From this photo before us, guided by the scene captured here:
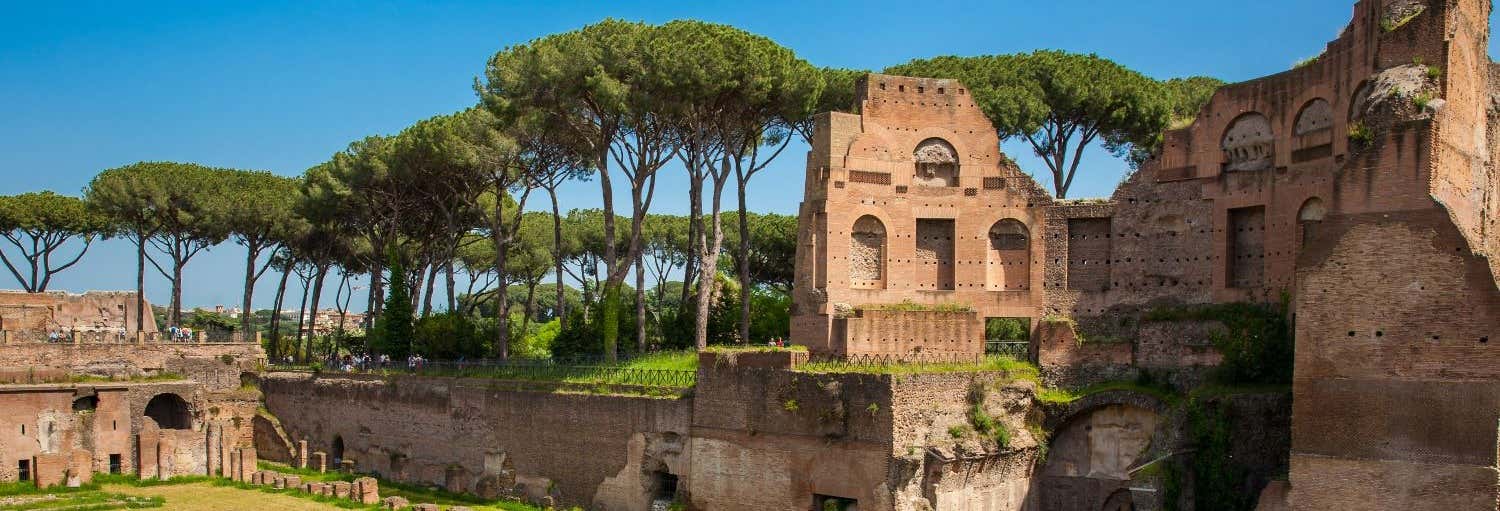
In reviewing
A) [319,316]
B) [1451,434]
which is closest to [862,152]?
[1451,434]

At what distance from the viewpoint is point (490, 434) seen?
93.6 feet

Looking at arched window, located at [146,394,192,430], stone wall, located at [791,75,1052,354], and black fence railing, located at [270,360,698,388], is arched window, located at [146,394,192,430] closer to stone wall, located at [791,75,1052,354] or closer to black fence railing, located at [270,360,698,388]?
black fence railing, located at [270,360,698,388]

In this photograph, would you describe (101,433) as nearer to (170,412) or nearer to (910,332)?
(170,412)

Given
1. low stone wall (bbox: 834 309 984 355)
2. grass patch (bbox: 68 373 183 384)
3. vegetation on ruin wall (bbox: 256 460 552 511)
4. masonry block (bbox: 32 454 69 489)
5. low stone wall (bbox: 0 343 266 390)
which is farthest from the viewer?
low stone wall (bbox: 0 343 266 390)

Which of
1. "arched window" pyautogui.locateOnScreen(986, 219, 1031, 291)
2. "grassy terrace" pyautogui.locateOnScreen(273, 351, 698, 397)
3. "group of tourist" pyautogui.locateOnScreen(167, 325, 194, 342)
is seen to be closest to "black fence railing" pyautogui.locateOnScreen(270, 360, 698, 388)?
"grassy terrace" pyautogui.locateOnScreen(273, 351, 698, 397)

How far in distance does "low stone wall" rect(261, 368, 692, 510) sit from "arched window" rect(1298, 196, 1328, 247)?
37.7 feet

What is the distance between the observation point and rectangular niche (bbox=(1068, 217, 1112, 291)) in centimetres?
2622

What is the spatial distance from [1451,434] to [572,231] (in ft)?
114

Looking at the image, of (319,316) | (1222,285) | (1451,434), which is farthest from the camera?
(319,316)

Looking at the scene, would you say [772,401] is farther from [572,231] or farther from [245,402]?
[572,231]

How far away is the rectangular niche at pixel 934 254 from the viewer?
27.4 meters

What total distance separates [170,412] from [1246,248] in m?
27.2

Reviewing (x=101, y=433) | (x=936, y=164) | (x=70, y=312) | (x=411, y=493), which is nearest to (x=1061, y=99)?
(x=936, y=164)

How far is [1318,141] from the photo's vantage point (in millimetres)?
22859
